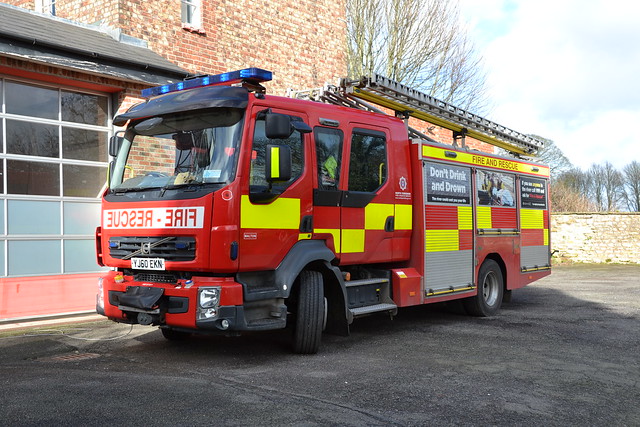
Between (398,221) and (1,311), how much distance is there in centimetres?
564

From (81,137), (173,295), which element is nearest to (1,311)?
(81,137)

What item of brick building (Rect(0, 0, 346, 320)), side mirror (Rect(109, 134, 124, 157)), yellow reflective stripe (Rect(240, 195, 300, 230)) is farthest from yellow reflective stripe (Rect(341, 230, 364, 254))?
brick building (Rect(0, 0, 346, 320))

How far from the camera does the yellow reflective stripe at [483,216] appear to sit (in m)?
9.52

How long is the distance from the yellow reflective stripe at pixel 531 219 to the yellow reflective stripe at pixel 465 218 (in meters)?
1.75

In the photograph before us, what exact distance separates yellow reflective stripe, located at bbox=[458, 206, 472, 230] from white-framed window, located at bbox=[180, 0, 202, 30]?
250 inches

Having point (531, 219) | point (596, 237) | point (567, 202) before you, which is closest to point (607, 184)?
point (567, 202)

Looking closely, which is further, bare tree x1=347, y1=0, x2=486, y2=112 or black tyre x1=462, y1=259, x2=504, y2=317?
bare tree x1=347, y1=0, x2=486, y2=112

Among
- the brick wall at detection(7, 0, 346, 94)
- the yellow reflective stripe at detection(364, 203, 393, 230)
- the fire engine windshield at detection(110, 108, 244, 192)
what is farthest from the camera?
the brick wall at detection(7, 0, 346, 94)

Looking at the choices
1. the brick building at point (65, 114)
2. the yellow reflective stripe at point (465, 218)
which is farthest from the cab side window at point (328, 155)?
the brick building at point (65, 114)

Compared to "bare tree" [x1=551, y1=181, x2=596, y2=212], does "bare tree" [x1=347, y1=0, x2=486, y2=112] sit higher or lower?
higher

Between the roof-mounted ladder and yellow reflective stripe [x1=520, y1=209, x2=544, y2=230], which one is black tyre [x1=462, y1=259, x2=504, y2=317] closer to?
yellow reflective stripe [x1=520, y1=209, x2=544, y2=230]

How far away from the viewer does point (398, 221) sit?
7.97 meters

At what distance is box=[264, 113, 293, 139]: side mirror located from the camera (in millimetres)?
6051

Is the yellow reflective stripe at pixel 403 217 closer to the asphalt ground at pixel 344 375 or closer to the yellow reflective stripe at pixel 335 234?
the yellow reflective stripe at pixel 335 234
